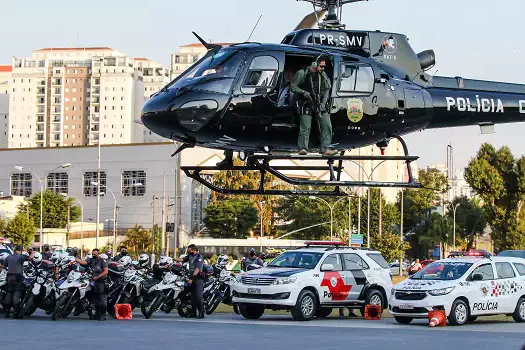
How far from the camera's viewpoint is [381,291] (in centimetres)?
2589

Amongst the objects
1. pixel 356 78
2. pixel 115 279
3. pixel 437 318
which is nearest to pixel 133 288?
pixel 115 279

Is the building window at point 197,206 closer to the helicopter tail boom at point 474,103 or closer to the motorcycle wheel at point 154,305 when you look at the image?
the motorcycle wheel at point 154,305

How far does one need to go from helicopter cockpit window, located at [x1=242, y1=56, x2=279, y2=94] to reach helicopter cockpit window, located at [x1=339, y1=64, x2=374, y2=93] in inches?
55.1

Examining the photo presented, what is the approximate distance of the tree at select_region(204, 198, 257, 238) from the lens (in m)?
102

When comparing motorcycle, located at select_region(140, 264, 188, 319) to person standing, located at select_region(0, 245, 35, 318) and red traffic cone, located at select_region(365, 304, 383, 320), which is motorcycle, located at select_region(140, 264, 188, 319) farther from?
red traffic cone, located at select_region(365, 304, 383, 320)

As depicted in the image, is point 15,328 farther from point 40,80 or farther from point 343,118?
point 40,80

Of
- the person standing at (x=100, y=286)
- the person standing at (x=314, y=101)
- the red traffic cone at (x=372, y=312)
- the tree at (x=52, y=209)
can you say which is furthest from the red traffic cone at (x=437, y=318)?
the tree at (x=52, y=209)

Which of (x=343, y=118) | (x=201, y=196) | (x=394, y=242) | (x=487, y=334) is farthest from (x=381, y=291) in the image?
(x=201, y=196)

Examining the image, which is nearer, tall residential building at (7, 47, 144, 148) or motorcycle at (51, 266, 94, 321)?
motorcycle at (51, 266, 94, 321)

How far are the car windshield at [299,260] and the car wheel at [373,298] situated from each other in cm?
165

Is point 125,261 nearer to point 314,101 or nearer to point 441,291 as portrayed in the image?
point 441,291

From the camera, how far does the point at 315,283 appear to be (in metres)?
24.1

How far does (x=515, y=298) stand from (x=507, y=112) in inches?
213

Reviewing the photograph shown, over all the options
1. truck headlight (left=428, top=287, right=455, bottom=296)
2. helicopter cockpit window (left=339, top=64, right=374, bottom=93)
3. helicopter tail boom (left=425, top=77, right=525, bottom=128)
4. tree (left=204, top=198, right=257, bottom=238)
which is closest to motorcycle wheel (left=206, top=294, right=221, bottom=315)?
truck headlight (left=428, top=287, right=455, bottom=296)
